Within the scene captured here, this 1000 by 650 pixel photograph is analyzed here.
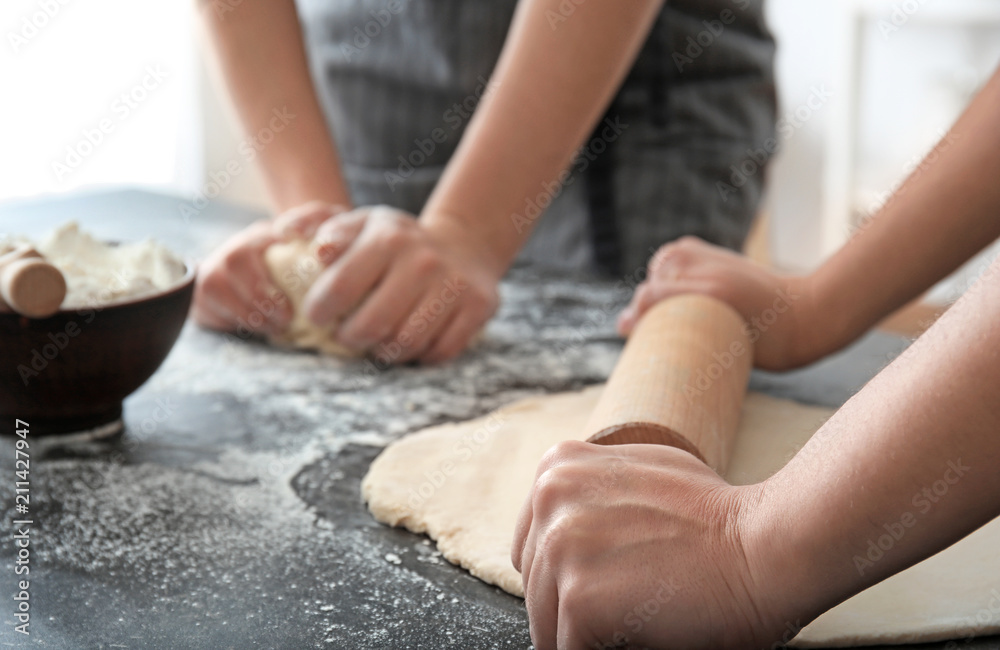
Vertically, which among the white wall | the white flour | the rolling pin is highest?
→ the rolling pin

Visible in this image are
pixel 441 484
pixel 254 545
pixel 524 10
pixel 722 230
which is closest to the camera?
pixel 254 545

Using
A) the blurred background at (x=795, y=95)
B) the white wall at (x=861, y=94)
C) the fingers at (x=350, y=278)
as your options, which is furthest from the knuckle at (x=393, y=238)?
the white wall at (x=861, y=94)

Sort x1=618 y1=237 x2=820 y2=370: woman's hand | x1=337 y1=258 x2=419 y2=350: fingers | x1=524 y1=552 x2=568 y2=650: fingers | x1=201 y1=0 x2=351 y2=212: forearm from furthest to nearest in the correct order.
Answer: x1=201 y1=0 x2=351 y2=212: forearm < x1=337 y1=258 x2=419 y2=350: fingers < x1=618 y1=237 x2=820 y2=370: woman's hand < x1=524 y1=552 x2=568 y2=650: fingers

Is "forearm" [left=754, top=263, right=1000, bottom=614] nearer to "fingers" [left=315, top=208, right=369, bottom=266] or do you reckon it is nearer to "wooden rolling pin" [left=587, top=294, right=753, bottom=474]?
"wooden rolling pin" [left=587, top=294, right=753, bottom=474]

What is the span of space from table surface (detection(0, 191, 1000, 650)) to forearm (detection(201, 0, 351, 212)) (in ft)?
1.18

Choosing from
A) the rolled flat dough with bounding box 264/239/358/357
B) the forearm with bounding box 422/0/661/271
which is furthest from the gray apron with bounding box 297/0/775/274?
the rolled flat dough with bounding box 264/239/358/357

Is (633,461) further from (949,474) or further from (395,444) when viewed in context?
(395,444)

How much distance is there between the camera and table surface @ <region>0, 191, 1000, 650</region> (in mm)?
699

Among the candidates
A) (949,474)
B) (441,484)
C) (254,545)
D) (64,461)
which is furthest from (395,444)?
(949,474)

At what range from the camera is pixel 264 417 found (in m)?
1.09

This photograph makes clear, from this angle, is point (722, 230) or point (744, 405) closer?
point (744, 405)

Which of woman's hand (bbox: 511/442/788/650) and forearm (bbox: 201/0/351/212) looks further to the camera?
forearm (bbox: 201/0/351/212)

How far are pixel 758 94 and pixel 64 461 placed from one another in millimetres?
1377

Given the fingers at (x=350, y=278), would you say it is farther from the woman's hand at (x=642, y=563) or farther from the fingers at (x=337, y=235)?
the woman's hand at (x=642, y=563)
